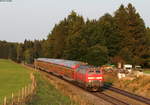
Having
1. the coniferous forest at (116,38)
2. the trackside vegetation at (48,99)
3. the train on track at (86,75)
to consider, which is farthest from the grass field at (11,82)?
the coniferous forest at (116,38)

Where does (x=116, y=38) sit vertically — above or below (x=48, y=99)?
above

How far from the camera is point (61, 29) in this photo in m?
118

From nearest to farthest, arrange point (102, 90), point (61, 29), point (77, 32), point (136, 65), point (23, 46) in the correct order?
point (102, 90) < point (136, 65) < point (77, 32) < point (61, 29) < point (23, 46)

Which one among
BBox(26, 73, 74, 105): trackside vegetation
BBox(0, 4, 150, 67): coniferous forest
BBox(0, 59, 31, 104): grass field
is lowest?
BBox(26, 73, 74, 105): trackside vegetation

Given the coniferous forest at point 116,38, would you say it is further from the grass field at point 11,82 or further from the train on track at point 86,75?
the train on track at point 86,75

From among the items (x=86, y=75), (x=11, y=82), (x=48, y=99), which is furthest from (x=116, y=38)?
(x=48, y=99)

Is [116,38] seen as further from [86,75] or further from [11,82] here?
[11,82]

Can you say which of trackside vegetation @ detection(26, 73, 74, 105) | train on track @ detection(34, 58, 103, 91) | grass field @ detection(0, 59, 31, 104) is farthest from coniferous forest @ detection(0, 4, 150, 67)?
trackside vegetation @ detection(26, 73, 74, 105)

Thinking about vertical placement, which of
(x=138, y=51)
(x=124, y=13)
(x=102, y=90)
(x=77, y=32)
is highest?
(x=124, y=13)

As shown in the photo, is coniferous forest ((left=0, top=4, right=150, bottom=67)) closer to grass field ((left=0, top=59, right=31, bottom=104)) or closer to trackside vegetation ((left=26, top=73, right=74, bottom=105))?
grass field ((left=0, top=59, right=31, bottom=104))

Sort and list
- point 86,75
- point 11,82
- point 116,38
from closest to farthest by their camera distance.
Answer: point 86,75, point 11,82, point 116,38

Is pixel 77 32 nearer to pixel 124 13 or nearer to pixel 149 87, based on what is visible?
pixel 124 13

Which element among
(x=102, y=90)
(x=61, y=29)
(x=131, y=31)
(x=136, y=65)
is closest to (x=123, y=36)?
(x=131, y=31)

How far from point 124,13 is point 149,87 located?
5662 cm
